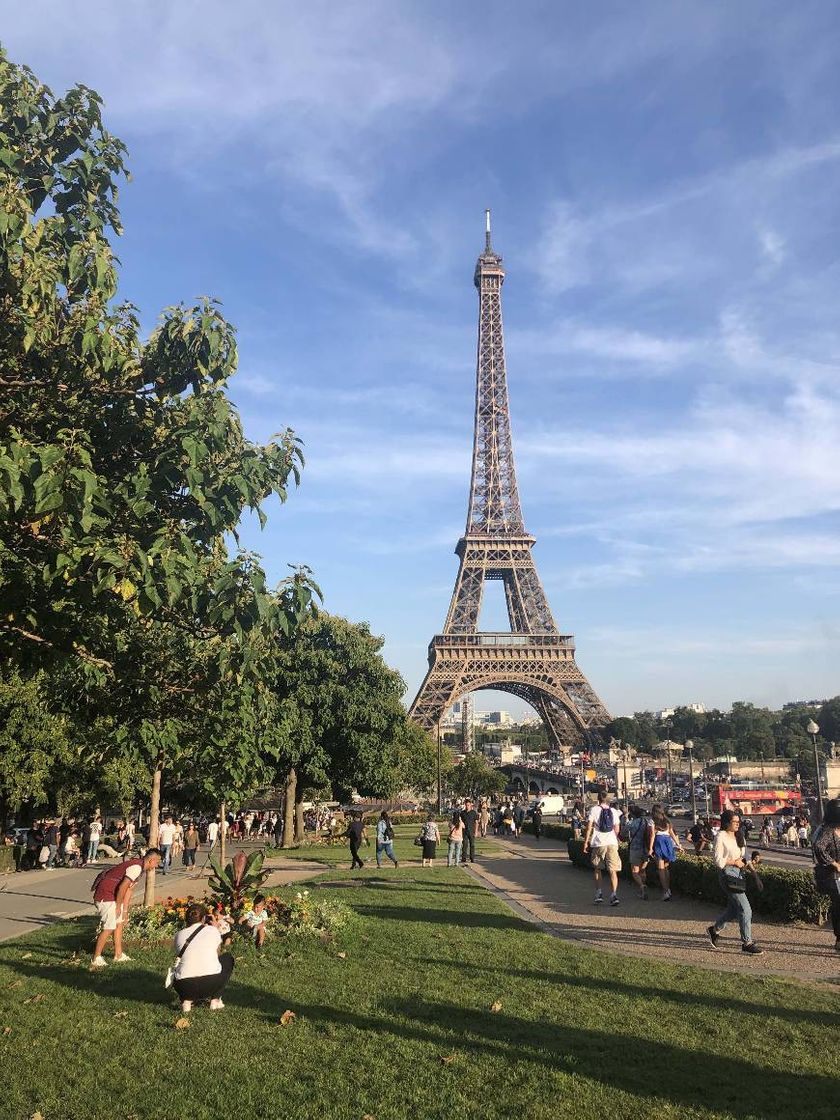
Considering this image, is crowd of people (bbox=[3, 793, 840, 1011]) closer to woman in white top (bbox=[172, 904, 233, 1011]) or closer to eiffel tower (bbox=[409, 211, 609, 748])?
woman in white top (bbox=[172, 904, 233, 1011])

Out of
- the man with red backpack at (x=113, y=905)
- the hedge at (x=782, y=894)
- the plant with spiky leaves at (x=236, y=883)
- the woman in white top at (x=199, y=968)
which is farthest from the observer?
the hedge at (x=782, y=894)

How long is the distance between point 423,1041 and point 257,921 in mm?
4391

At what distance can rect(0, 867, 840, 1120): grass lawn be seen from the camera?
19.1 feet

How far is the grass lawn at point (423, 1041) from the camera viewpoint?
19.1ft

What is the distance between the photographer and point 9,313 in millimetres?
7895

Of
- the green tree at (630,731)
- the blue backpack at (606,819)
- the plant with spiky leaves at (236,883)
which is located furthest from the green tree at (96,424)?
the green tree at (630,731)

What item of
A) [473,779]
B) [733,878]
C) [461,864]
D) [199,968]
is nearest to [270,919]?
[199,968]

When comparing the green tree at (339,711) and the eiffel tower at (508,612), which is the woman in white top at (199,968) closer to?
the green tree at (339,711)

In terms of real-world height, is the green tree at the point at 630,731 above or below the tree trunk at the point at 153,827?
above

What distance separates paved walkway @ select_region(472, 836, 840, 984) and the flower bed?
3.33m

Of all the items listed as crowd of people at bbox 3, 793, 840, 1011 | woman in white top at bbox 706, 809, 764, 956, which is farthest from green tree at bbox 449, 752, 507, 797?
woman in white top at bbox 706, 809, 764, 956

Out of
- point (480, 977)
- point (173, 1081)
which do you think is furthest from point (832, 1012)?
point (173, 1081)

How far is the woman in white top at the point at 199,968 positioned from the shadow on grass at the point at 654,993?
275cm

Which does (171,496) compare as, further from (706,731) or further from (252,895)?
(706,731)
